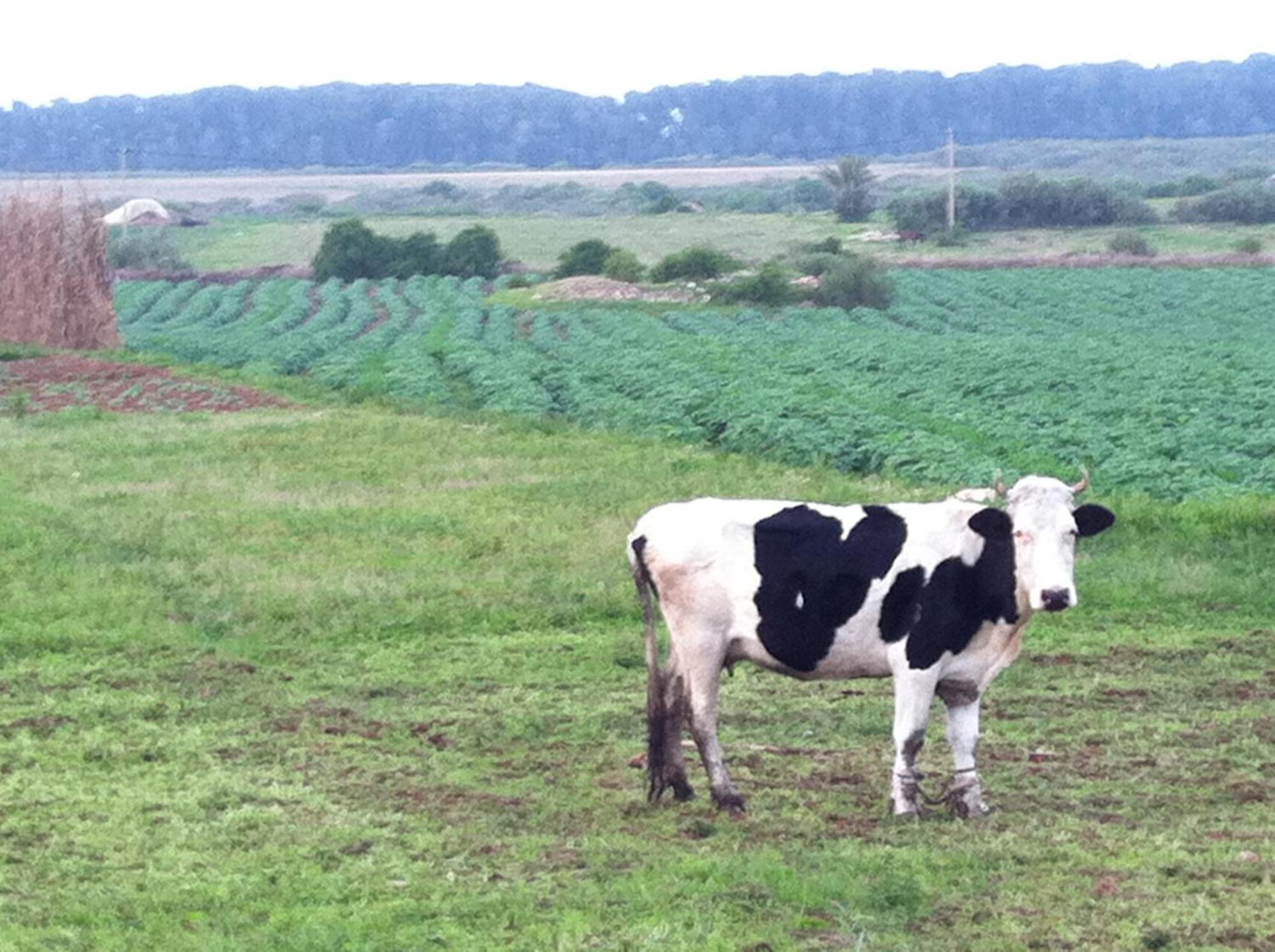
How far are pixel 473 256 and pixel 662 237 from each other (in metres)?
19.5

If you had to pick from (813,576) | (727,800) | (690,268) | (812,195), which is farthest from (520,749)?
(812,195)

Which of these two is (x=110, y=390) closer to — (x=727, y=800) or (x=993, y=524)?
(x=727, y=800)

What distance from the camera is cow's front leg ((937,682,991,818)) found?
9578mm

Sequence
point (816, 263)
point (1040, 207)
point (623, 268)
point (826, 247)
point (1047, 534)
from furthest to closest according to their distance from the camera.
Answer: point (1040, 207)
point (826, 247)
point (623, 268)
point (816, 263)
point (1047, 534)

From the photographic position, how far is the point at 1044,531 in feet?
31.4

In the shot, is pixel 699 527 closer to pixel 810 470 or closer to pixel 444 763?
pixel 444 763

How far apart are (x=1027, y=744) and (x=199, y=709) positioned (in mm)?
4794

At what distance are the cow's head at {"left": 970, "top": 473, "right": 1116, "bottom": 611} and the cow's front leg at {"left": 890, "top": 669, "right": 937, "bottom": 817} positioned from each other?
25.1 inches

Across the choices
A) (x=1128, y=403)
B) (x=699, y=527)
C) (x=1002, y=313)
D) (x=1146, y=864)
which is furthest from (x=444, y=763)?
(x=1002, y=313)

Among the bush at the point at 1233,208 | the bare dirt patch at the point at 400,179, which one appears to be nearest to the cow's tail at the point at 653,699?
the bush at the point at 1233,208

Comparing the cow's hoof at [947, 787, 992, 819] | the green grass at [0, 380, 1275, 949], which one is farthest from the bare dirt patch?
the cow's hoof at [947, 787, 992, 819]

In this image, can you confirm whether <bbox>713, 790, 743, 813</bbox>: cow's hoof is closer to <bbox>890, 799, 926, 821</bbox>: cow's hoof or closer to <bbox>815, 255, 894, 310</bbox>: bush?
<bbox>890, 799, 926, 821</bbox>: cow's hoof

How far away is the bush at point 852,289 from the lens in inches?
1993

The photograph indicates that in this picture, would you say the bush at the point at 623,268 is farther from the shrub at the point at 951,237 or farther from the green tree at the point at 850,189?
the green tree at the point at 850,189
